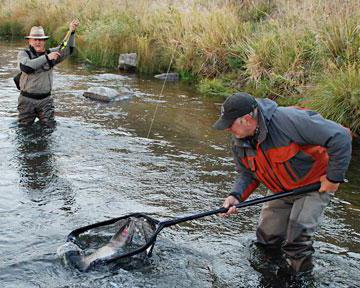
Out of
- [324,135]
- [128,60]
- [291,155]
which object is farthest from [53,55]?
[128,60]

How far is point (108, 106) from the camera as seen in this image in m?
11.6

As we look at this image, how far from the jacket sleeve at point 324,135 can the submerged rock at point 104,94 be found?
27.2 ft

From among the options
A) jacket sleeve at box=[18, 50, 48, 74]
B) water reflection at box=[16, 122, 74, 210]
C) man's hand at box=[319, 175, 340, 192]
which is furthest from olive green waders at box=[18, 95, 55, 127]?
man's hand at box=[319, 175, 340, 192]

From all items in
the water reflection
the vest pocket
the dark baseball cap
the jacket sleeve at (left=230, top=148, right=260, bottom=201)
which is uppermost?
the dark baseball cap

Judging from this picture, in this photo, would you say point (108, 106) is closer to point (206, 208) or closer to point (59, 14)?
point (206, 208)

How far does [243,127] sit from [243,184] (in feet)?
2.82

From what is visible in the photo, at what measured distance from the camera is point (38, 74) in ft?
28.4

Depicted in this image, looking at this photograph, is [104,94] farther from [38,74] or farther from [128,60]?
[128,60]

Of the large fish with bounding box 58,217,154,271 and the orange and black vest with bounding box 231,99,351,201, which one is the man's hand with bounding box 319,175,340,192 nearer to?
the orange and black vest with bounding box 231,99,351,201

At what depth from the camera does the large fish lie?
483cm

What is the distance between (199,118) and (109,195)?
4343mm

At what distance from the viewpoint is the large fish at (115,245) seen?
15.9 feet

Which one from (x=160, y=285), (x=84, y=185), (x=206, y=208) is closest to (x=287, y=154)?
(x=160, y=285)

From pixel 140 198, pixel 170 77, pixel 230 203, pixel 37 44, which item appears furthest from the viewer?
pixel 170 77
